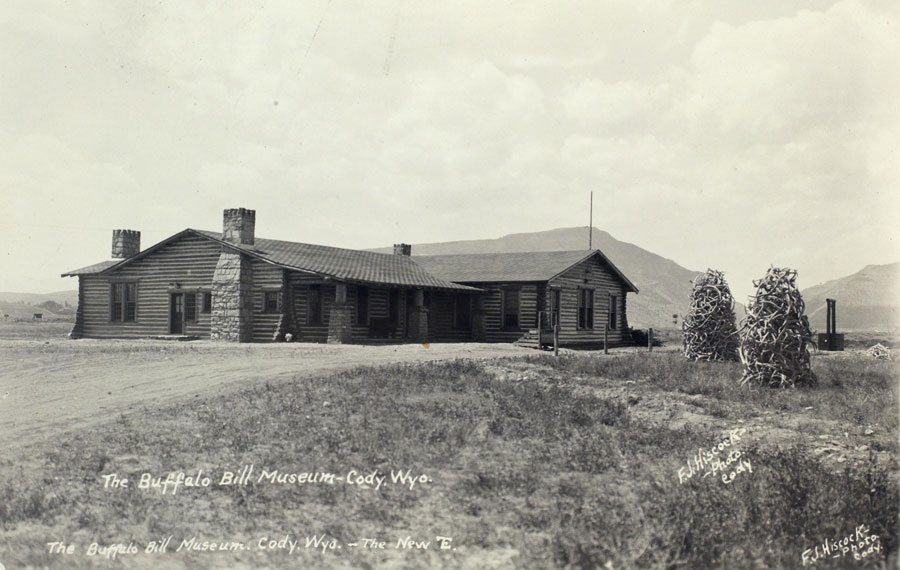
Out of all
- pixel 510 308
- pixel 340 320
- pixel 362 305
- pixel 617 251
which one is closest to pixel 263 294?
pixel 340 320

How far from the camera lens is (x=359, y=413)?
38.3ft

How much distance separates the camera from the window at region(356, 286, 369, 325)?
101ft

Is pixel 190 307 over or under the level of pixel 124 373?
over

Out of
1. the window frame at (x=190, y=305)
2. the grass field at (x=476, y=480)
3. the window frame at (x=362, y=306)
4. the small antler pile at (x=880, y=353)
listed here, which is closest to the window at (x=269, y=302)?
the window frame at (x=362, y=306)

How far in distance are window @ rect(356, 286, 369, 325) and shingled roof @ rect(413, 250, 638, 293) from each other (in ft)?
16.7

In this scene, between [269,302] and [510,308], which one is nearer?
[269,302]

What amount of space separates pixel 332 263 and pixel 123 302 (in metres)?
9.65

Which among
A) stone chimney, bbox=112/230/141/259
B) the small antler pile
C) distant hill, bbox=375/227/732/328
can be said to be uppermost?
distant hill, bbox=375/227/732/328

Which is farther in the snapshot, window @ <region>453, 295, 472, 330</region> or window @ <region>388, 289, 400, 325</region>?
window @ <region>453, 295, 472, 330</region>

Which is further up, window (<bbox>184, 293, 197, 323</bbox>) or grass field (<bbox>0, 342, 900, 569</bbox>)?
window (<bbox>184, 293, 197, 323</bbox>)

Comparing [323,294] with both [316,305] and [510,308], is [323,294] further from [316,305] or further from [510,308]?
[510,308]

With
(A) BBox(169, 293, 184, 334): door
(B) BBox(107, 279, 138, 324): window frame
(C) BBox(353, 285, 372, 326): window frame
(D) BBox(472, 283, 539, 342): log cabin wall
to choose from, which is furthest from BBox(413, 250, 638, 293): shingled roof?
(B) BBox(107, 279, 138, 324): window frame

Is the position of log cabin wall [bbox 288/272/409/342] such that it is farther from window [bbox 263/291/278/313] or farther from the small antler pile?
the small antler pile

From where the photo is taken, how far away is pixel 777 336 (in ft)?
49.3
